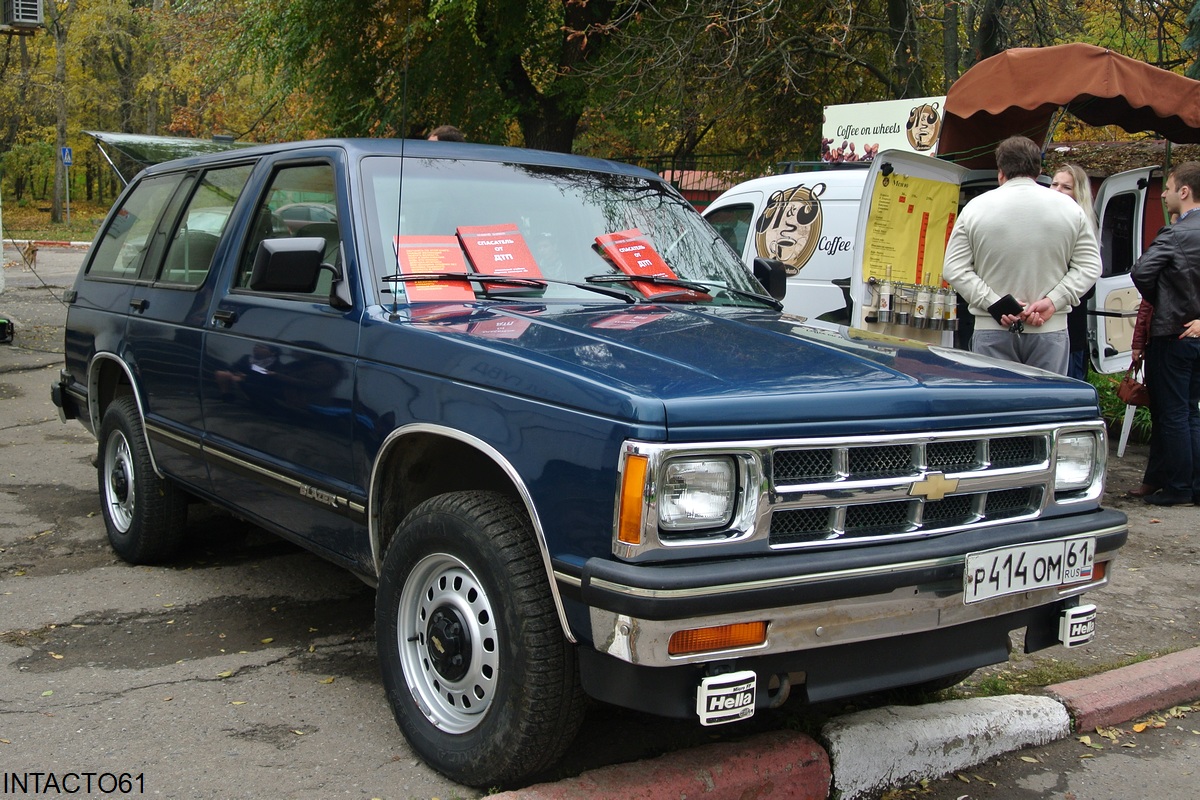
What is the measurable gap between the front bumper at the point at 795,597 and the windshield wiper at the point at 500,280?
140 centimetres

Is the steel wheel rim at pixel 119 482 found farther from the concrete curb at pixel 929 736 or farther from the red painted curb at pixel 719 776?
the concrete curb at pixel 929 736

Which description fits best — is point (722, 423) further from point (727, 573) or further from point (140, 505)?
point (140, 505)

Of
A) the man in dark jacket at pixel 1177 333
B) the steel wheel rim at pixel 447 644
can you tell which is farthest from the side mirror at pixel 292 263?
the man in dark jacket at pixel 1177 333

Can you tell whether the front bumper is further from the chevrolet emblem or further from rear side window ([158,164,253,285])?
rear side window ([158,164,253,285])

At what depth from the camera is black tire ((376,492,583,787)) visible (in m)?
2.82

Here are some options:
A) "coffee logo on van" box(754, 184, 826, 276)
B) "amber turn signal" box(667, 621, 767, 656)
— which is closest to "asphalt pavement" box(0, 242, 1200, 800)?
"amber turn signal" box(667, 621, 767, 656)

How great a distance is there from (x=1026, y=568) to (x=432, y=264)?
2.11m

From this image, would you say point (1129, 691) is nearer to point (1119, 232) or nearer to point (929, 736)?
point (929, 736)

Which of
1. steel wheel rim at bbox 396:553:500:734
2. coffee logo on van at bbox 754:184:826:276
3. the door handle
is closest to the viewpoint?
steel wheel rim at bbox 396:553:500:734

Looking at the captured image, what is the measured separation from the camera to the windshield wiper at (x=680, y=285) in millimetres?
4008

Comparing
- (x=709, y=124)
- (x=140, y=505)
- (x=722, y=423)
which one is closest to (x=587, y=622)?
(x=722, y=423)

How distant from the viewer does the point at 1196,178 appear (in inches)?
267

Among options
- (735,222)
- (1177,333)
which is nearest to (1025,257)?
(1177,333)

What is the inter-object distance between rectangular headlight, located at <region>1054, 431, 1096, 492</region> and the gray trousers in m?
2.71
